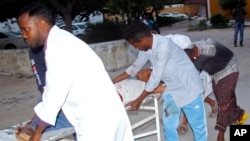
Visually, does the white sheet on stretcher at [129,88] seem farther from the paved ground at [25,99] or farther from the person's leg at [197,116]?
the paved ground at [25,99]

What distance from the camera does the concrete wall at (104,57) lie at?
10484 millimetres

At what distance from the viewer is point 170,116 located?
3.94 m

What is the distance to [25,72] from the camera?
10.8 meters

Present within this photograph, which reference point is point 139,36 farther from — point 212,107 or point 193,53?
point 212,107

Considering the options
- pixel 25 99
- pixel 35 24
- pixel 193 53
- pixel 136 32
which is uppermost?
pixel 35 24

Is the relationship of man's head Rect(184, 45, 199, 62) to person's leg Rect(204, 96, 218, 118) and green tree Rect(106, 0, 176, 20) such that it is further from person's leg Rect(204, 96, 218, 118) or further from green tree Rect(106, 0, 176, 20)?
green tree Rect(106, 0, 176, 20)

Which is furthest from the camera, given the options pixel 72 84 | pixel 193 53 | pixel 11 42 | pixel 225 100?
pixel 11 42

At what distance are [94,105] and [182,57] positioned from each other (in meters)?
1.51

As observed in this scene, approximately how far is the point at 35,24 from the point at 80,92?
443 mm

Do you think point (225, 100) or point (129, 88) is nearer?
point (129, 88)

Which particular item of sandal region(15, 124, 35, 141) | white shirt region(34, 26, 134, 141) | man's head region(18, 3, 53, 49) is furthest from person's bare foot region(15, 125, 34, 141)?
man's head region(18, 3, 53, 49)

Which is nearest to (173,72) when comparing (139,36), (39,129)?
(139,36)

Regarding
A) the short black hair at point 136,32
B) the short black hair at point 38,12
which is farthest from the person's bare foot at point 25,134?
the short black hair at point 136,32

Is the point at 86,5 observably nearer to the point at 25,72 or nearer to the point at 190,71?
the point at 25,72
